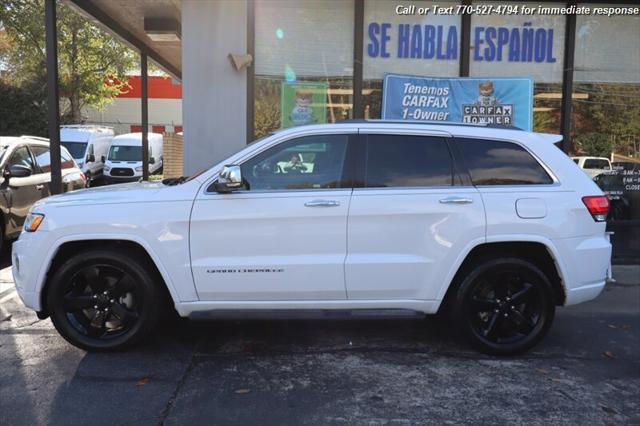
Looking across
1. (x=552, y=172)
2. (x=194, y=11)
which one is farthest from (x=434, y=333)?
(x=194, y=11)

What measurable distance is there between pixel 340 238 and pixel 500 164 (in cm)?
140

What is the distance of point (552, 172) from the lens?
181 inches

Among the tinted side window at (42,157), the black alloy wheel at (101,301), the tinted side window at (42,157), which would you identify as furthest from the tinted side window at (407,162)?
the tinted side window at (42,157)

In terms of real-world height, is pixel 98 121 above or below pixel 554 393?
above

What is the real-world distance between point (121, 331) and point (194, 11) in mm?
4722

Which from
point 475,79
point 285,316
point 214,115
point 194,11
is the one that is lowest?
point 285,316

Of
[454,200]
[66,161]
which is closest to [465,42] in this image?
[454,200]

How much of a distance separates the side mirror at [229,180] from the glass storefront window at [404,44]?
4298mm

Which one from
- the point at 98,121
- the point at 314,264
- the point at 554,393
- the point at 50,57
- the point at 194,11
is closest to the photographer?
the point at 554,393

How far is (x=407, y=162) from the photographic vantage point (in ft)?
15.1

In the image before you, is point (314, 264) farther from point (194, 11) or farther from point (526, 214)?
point (194, 11)

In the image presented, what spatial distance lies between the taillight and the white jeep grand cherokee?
0.02m

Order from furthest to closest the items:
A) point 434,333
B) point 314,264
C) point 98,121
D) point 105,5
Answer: point 98,121
point 105,5
point 434,333
point 314,264

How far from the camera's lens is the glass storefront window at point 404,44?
26.6 feet
